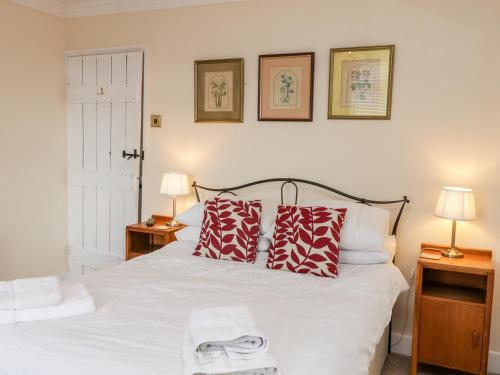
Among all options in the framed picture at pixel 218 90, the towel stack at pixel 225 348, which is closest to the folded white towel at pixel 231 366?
the towel stack at pixel 225 348

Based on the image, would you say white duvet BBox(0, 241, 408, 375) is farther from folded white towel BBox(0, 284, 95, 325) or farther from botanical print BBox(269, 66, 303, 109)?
botanical print BBox(269, 66, 303, 109)

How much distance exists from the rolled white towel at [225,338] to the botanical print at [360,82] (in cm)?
193

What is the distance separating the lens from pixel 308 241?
271cm

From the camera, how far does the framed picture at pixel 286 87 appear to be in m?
3.26

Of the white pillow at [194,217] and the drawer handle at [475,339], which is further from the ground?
the white pillow at [194,217]

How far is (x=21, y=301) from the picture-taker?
187 centimetres

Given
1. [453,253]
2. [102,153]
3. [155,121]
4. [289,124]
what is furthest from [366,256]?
[102,153]

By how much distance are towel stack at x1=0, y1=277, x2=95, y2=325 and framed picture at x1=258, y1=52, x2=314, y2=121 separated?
1919 mm

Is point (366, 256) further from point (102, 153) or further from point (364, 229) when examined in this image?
point (102, 153)

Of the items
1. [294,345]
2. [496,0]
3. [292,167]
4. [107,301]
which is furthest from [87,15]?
[294,345]

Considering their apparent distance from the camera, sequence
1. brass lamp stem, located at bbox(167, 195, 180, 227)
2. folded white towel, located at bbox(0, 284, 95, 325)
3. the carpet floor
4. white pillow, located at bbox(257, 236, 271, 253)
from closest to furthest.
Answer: folded white towel, located at bbox(0, 284, 95, 325)
the carpet floor
white pillow, located at bbox(257, 236, 271, 253)
brass lamp stem, located at bbox(167, 195, 180, 227)

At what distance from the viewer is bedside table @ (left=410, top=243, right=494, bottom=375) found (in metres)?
2.61

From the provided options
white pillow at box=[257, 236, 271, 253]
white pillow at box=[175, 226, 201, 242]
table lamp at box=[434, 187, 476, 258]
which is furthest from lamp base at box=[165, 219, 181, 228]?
table lamp at box=[434, 187, 476, 258]

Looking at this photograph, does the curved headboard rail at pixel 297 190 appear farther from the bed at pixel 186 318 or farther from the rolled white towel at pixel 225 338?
the rolled white towel at pixel 225 338
